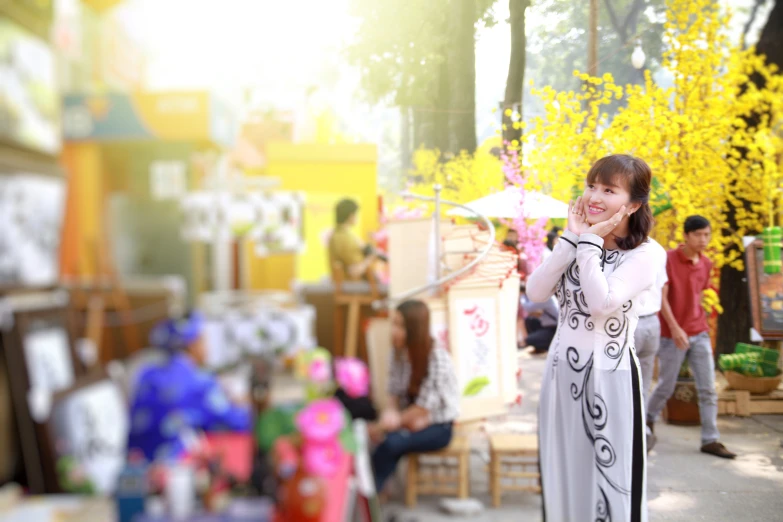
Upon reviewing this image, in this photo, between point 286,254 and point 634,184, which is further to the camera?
point 634,184

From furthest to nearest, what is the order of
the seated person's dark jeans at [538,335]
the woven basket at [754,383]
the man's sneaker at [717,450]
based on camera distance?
the woven basket at [754,383] → the seated person's dark jeans at [538,335] → the man's sneaker at [717,450]

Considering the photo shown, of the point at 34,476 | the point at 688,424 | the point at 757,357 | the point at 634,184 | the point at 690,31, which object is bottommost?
the point at 688,424

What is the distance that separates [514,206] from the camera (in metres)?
3.41

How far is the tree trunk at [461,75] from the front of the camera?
3.06 metres

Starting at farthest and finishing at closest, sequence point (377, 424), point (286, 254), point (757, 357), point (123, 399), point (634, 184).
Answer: point (757, 357)
point (377, 424)
point (634, 184)
point (286, 254)
point (123, 399)

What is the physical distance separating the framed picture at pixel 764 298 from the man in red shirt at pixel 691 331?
0.44 m

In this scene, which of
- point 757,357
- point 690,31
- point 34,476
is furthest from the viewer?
point 757,357

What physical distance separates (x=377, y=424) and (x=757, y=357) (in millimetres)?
3112

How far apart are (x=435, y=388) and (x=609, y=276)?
801mm

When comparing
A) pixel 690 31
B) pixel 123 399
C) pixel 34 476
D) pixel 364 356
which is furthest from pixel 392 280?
pixel 690 31

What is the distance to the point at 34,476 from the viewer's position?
1.63 metres

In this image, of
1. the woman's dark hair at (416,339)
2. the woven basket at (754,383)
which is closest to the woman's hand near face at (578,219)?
the woman's dark hair at (416,339)

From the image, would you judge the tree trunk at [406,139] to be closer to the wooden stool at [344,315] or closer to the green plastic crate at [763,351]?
the wooden stool at [344,315]

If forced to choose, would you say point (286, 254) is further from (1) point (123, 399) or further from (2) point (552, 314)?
(2) point (552, 314)
